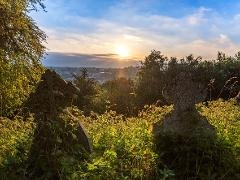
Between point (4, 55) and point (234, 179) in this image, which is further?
point (4, 55)

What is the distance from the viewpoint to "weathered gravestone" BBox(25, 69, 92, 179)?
9000 mm

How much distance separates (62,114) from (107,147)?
130 cm

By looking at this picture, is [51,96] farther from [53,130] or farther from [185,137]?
[185,137]

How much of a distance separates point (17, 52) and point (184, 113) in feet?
46.5

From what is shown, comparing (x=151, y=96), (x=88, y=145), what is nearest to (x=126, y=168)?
(x=88, y=145)

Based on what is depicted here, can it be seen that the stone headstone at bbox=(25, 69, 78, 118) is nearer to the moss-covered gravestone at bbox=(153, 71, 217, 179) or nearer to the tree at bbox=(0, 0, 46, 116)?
the moss-covered gravestone at bbox=(153, 71, 217, 179)

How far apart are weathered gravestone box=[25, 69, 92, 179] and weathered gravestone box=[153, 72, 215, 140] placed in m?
1.85

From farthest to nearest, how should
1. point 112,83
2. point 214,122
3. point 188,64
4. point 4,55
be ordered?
point 112,83 → point 188,64 → point 4,55 → point 214,122

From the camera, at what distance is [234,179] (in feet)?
32.4

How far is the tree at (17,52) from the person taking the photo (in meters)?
23.0

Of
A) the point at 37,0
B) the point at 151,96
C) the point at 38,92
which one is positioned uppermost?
the point at 37,0

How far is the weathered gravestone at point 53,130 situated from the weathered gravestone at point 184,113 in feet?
6.06

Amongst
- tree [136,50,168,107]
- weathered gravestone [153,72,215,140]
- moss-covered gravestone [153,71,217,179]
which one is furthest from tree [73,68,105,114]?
moss-covered gravestone [153,71,217,179]

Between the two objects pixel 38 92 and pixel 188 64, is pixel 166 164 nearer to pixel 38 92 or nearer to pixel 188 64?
pixel 38 92
